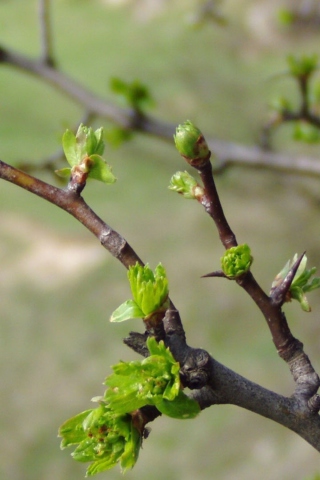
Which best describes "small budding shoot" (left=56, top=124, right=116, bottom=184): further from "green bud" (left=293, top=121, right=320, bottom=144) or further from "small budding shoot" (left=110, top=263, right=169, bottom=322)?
"green bud" (left=293, top=121, right=320, bottom=144)

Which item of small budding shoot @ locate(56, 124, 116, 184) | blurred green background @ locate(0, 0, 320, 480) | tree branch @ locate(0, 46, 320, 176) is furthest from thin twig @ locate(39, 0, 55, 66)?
small budding shoot @ locate(56, 124, 116, 184)

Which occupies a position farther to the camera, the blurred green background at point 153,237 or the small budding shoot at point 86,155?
the blurred green background at point 153,237

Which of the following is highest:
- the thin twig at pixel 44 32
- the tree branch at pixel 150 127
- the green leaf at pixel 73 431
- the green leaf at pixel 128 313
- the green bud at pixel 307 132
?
the thin twig at pixel 44 32

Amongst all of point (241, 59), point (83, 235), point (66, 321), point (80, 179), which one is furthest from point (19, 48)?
point (80, 179)

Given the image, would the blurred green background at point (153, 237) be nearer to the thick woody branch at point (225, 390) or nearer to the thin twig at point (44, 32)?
the thin twig at point (44, 32)

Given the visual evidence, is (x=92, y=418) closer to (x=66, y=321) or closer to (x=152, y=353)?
(x=152, y=353)

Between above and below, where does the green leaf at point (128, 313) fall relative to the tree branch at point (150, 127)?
below

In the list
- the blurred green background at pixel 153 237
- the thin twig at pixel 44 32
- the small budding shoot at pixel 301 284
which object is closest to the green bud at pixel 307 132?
the blurred green background at pixel 153 237
